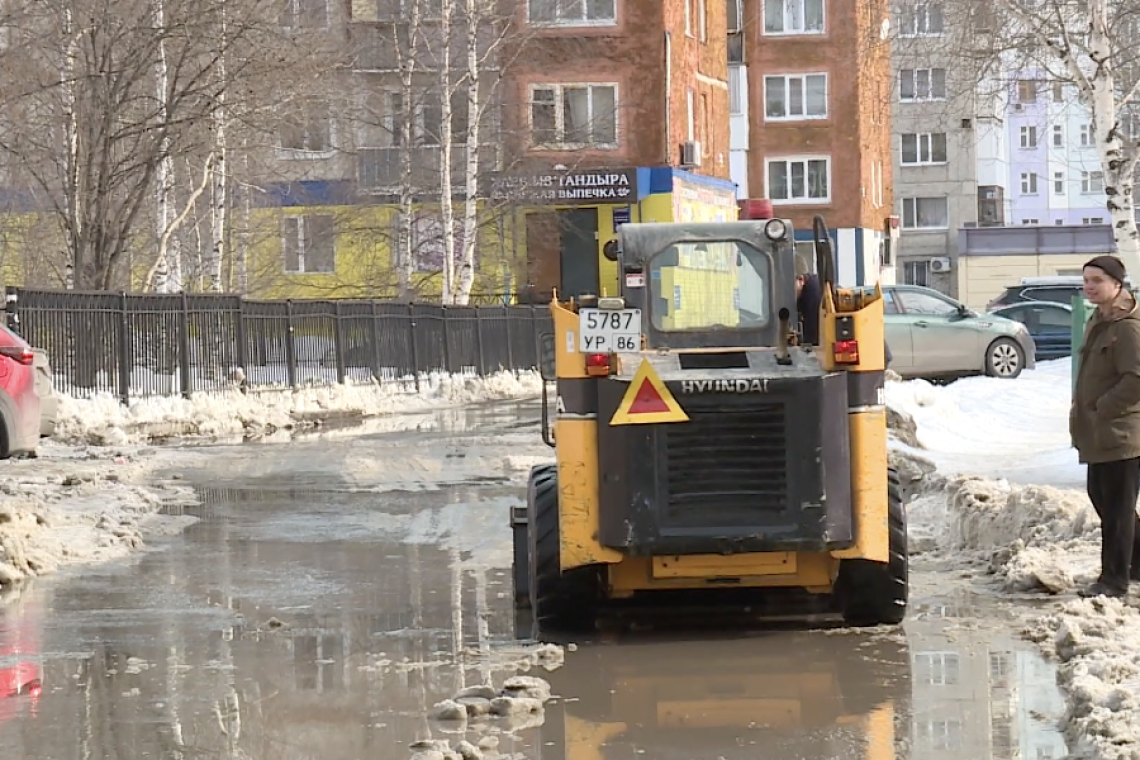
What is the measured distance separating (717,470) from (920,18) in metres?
19.1

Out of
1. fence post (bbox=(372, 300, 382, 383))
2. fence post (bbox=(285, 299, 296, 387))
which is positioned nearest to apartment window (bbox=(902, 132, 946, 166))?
fence post (bbox=(372, 300, 382, 383))

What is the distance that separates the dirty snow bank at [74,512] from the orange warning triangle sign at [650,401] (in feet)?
16.1

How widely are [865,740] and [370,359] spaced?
87.7ft

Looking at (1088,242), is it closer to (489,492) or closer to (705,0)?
(705,0)

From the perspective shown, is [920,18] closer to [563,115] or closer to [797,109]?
[563,115]

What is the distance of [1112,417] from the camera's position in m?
9.84

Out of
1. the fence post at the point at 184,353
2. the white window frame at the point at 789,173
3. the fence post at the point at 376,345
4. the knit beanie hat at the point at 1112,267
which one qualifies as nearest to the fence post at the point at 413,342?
the fence post at the point at 376,345

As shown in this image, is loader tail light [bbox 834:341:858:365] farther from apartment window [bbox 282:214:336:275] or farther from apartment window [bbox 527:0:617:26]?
apartment window [bbox 282:214:336:275]

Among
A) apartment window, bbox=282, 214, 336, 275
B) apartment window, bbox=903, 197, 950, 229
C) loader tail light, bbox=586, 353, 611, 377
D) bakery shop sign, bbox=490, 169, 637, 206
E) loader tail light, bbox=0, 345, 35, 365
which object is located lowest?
loader tail light, bbox=586, 353, 611, 377

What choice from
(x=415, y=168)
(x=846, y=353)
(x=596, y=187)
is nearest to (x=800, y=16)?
(x=596, y=187)

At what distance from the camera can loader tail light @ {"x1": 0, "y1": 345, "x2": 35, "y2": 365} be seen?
1759cm

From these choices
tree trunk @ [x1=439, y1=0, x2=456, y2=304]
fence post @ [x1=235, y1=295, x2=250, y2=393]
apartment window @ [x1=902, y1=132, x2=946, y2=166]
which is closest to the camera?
fence post @ [x1=235, y1=295, x2=250, y2=393]

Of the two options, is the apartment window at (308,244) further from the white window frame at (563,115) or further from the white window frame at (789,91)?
the white window frame at (789,91)

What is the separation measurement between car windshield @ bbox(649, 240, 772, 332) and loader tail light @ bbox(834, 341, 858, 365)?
1.08 metres
